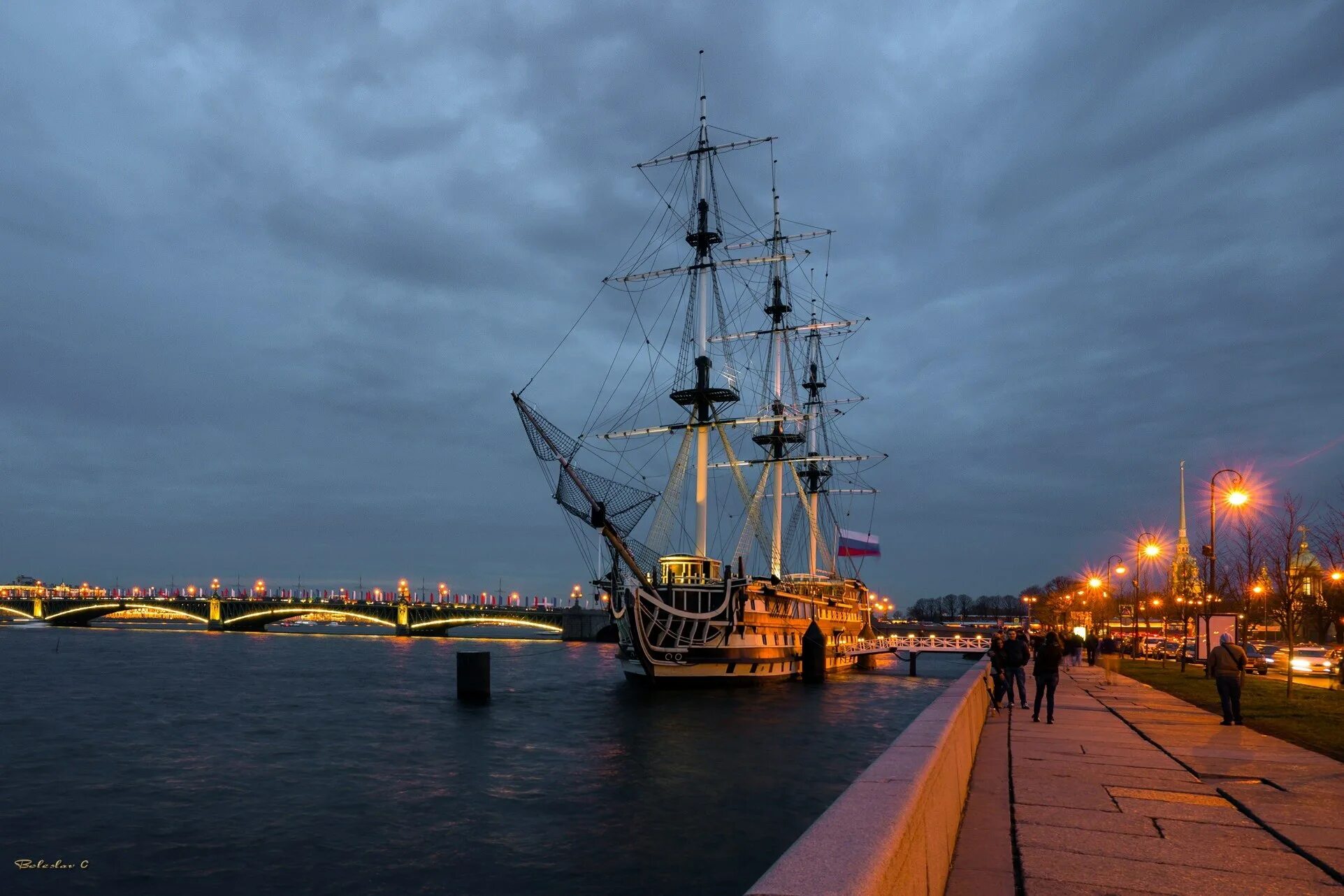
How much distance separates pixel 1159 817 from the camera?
9086mm

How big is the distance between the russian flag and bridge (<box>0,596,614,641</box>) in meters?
77.7

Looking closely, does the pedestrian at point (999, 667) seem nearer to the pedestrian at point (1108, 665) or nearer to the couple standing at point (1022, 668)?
the couple standing at point (1022, 668)

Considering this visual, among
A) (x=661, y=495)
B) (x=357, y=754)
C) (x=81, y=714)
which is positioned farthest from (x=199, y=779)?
(x=661, y=495)

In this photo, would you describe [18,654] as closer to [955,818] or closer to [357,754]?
[357,754]

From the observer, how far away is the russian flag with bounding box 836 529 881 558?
9788 cm

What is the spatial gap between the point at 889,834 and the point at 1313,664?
52.9 metres

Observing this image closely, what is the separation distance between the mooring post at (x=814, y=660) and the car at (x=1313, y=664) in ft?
102

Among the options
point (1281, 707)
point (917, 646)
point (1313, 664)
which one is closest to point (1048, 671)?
point (1281, 707)

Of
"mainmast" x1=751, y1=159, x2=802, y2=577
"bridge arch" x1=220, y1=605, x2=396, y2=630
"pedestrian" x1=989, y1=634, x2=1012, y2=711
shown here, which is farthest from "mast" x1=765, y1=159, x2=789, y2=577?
"bridge arch" x1=220, y1=605, x2=396, y2=630

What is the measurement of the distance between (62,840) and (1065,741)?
21561mm

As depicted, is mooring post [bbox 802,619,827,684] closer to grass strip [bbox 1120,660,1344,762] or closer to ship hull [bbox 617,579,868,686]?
ship hull [bbox 617,579,868,686]

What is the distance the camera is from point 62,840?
2081 cm
